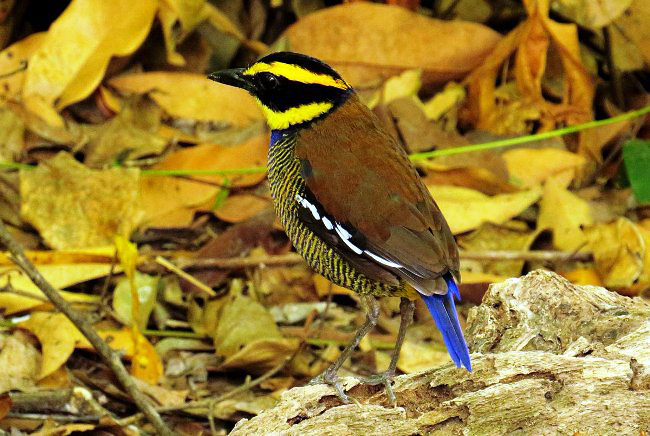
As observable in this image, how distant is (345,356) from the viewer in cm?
419

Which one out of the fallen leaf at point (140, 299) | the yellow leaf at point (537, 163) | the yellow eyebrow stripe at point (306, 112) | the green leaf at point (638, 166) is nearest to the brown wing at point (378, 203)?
the yellow eyebrow stripe at point (306, 112)

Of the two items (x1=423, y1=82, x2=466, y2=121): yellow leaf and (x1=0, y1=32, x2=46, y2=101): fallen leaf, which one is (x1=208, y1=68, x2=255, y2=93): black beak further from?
(x1=423, y1=82, x2=466, y2=121): yellow leaf

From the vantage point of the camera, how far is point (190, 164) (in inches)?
244

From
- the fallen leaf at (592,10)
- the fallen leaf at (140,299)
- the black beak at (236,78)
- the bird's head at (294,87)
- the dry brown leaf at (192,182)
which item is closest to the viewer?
the bird's head at (294,87)

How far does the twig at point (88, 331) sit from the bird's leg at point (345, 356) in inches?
34.0

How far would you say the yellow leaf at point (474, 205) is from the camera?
5.93 m

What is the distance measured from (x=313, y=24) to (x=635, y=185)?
86.6 inches

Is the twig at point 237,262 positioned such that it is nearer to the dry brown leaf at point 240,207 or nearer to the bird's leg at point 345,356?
the dry brown leaf at point 240,207

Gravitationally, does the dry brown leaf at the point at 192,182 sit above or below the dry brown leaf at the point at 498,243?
above

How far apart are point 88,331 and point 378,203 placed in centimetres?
151

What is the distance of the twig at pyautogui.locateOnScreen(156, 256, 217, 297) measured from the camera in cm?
568

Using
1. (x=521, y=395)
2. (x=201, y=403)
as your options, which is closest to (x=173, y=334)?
(x=201, y=403)

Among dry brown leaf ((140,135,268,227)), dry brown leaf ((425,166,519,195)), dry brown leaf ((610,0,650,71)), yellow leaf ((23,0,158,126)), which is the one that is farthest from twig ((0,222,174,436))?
dry brown leaf ((610,0,650,71))

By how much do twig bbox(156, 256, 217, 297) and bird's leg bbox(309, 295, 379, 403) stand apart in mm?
1510
